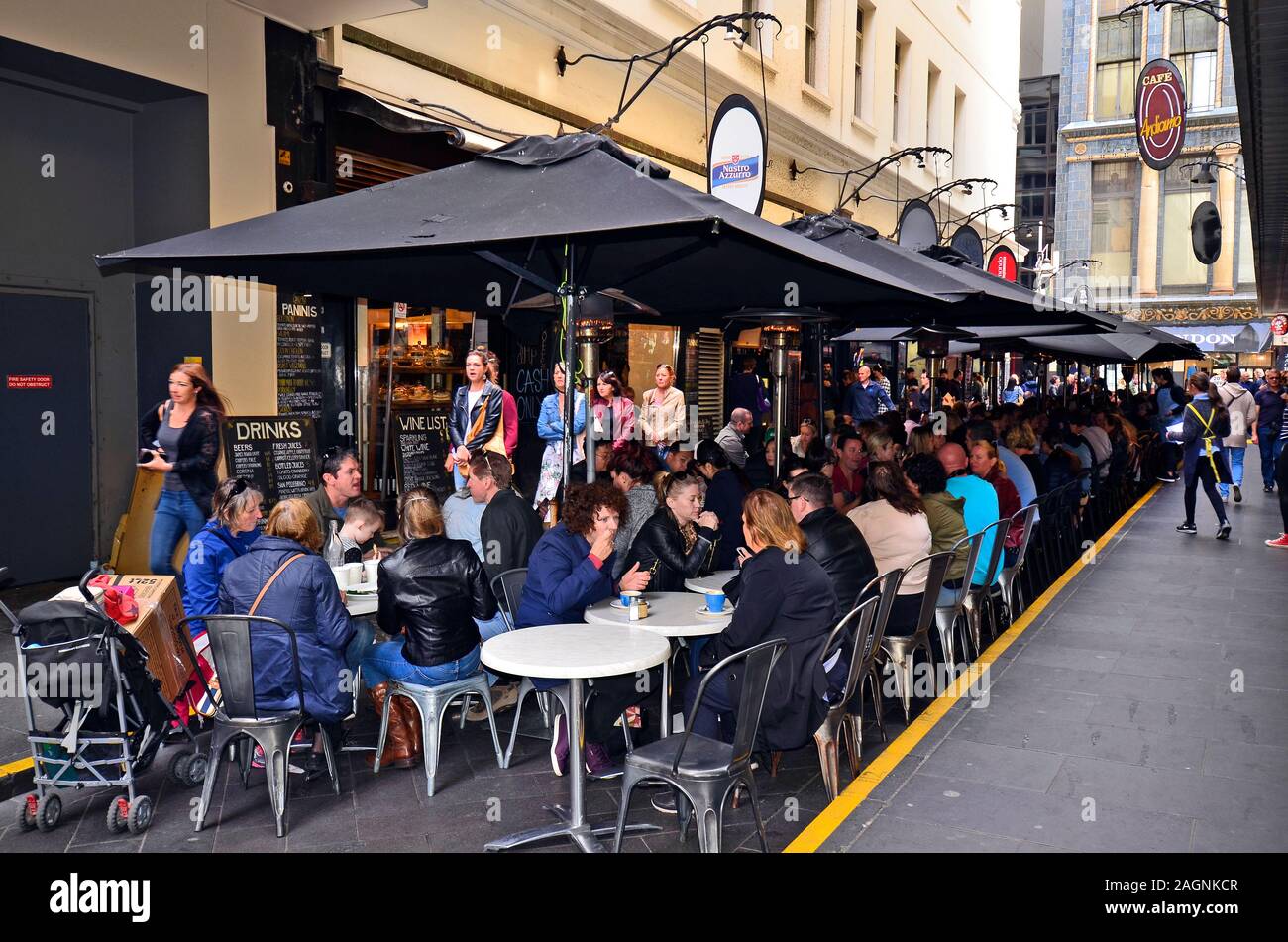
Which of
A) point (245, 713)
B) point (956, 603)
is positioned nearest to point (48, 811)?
point (245, 713)

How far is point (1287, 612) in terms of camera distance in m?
8.82

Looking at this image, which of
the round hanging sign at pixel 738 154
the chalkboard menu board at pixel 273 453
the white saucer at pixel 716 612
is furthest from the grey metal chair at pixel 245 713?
the round hanging sign at pixel 738 154

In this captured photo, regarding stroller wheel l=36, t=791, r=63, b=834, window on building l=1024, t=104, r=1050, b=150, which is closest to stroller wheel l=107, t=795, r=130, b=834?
stroller wheel l=36, t=791, r=63, b=834

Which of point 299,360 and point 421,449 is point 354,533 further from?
point 421,449

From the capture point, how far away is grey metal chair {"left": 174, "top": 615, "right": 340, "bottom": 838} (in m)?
4.34

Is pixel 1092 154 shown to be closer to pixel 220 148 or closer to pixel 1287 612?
pixel 1287 612

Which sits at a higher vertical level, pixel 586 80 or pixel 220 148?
pixel 586 80

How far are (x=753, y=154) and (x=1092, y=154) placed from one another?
137 ft

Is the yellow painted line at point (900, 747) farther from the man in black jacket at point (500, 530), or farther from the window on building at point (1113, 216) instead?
the window on building at point (1113, 216)

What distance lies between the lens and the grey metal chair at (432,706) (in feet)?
15.8

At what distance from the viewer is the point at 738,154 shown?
1129 centimetres
